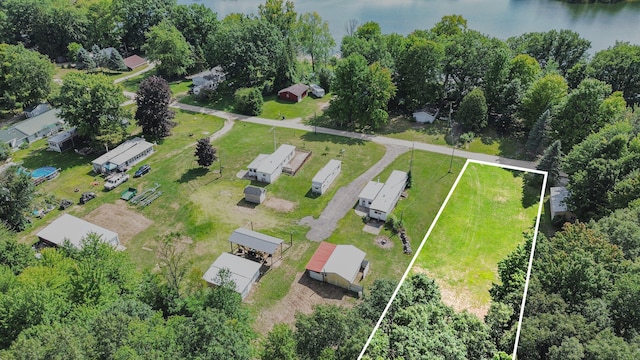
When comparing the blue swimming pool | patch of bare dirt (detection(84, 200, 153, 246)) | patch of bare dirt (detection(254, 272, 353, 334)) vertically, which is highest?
the blue swimming pool

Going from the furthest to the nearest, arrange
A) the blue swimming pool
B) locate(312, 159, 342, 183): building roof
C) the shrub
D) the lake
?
the lake
the shrub
the blue swimming pool
locate(312, 159, 342, 183): building roof

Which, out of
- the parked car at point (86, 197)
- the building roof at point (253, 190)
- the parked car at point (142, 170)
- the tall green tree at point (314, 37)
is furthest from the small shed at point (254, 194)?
the tall green tree at point (314, 37)

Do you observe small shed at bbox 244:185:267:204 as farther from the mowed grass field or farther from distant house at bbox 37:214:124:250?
the mowed grass field

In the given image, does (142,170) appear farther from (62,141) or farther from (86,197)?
(62,141)

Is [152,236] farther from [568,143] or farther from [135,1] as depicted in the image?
[135,1]

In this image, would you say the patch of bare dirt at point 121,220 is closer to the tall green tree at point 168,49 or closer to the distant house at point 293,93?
the distant house at point 293,93

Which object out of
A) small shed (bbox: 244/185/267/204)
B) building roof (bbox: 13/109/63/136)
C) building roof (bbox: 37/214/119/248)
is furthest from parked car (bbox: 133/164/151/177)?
building roof (bbox: 13/109/63/136)

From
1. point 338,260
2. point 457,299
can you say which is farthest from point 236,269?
point 457,299
